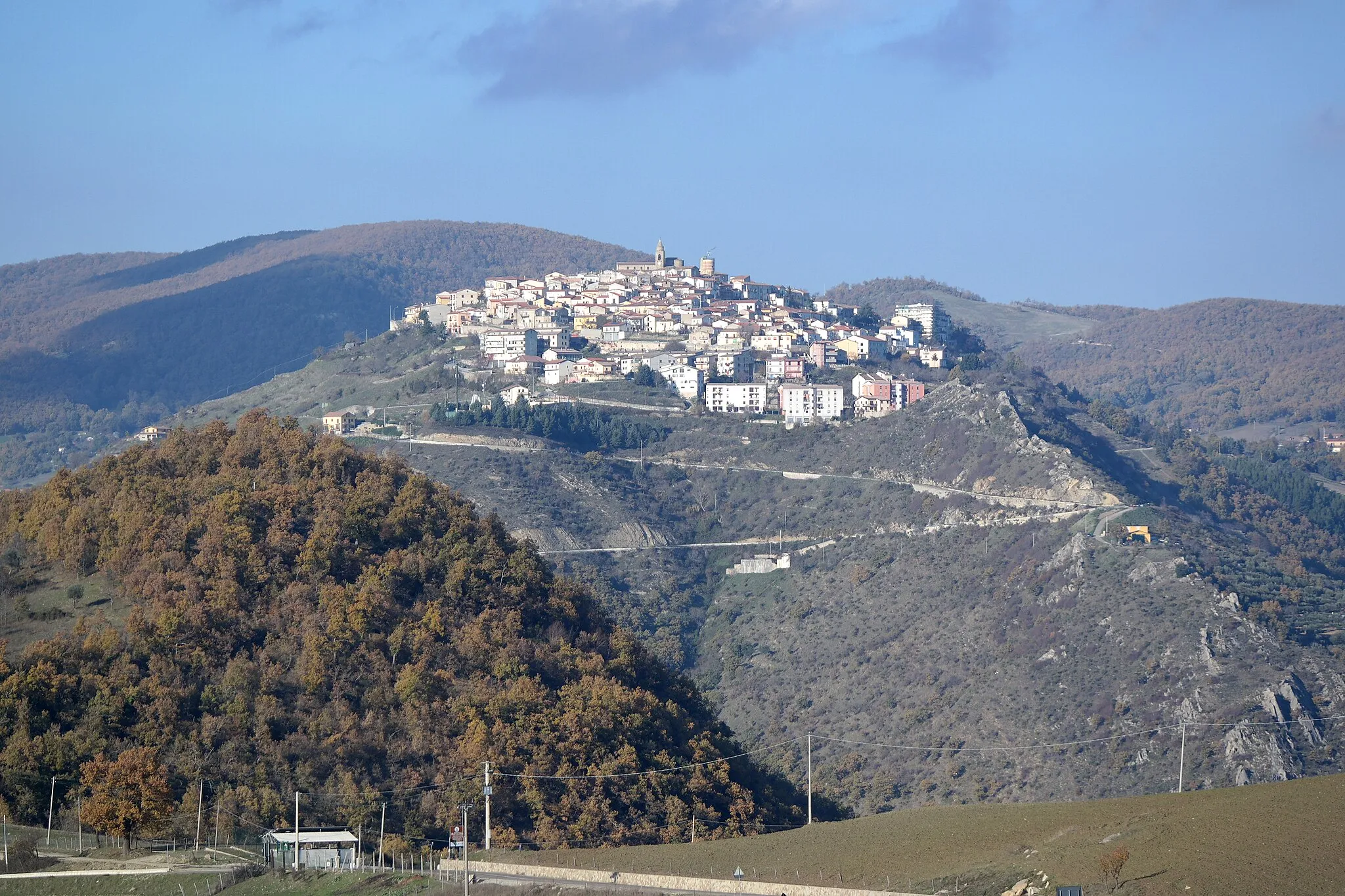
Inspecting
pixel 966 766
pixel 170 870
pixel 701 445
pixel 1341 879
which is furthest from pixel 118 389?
pixel 1341 879

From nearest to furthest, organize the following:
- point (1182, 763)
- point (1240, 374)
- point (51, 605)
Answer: point (51, 605)
point (1182, 763)
point (1240, 374)

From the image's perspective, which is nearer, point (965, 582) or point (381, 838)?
point (381, 838)

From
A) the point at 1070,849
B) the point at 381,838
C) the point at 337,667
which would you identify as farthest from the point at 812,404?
the point at 1070,849

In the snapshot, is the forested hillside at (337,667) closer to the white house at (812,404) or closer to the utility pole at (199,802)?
the utility pole at (199,802)

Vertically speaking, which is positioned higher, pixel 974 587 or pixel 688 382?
pixel 688 382

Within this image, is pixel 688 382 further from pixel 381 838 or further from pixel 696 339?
pixel 381 838

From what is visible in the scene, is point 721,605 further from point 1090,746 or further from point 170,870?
point 170,870

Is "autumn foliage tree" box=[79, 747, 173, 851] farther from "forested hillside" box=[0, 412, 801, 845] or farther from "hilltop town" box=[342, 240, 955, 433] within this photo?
"hilltop town" box=[342, 240, 955, 433]
